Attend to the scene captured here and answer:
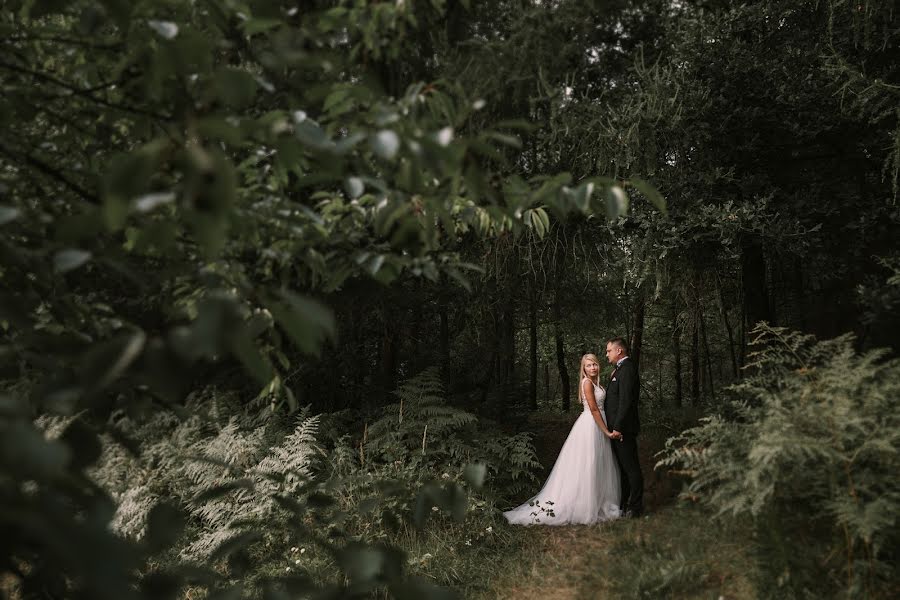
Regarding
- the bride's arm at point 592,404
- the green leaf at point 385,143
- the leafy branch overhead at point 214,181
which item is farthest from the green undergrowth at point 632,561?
the green leaf at point 385,143

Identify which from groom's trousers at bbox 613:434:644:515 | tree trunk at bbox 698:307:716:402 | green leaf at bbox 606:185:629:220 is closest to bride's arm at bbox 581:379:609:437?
groom's trousers at bbox 613:434:644:515

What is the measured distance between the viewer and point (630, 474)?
659 cm

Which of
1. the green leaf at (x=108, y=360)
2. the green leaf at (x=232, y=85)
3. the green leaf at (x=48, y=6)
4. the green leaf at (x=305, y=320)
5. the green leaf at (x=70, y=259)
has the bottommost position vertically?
the green leaf at (x=108, y=360)

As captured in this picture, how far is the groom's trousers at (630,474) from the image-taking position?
6.52 metres

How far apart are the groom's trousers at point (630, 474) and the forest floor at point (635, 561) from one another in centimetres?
19

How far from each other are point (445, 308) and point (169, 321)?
747 centimetres

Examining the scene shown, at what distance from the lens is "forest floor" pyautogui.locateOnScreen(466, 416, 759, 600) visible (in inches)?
168

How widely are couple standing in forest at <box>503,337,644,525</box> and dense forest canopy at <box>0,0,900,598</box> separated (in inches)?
19.9

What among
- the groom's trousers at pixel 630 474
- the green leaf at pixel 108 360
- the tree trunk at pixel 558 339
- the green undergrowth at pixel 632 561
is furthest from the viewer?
the tree trunk at pixel 558 339

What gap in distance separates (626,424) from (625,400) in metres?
0.27

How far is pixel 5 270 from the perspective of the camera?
1.66 metres

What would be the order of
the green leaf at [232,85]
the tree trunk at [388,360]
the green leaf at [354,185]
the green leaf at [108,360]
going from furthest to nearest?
the tree trunk at [388,360] < the green leaf at [354,185] < the green leaf at [232,85] < the green leaf at [108,360]

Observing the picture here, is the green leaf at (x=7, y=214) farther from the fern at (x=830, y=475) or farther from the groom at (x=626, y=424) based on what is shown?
the groom at (x=626, y=424)

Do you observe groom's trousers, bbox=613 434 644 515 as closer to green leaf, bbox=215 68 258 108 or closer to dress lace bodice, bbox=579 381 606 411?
dress lace bodice, bbox=579 381 606 411
